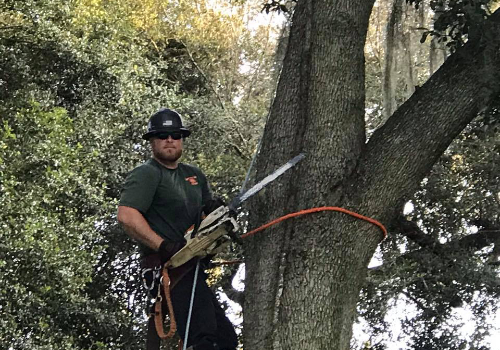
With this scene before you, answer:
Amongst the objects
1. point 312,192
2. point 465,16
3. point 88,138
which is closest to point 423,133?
point 312,192

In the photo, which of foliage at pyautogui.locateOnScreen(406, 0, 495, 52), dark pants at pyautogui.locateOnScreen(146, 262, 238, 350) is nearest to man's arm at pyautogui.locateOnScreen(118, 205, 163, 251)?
dark pants at pyautogui.locateOnScreen(146, 262, 238, 350)

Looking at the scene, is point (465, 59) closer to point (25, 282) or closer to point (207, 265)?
point (207, 265)

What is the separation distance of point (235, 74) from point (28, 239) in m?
5.96

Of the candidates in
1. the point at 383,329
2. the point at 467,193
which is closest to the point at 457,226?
the point at 467,193

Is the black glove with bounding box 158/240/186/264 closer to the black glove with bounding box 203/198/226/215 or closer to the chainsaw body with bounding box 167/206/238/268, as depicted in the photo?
the chainsaw body with bounding box 167/206/238/268

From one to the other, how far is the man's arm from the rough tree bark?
0.43 metres

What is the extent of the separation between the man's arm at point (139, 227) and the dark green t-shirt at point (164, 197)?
0.12 feet

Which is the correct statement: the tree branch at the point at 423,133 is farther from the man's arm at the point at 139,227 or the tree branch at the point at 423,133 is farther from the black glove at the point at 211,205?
the man's arm at the point at 139,227

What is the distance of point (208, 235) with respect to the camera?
3.14 m

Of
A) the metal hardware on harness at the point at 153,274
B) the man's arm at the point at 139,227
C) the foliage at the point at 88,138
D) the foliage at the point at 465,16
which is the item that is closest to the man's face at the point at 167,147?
the man's arm at the point at 139,227

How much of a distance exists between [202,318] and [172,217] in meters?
0.51

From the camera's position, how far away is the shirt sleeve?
3.21 metres

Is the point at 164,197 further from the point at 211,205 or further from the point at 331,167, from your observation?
the point at 331,167

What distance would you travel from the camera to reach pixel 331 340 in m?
2.88
